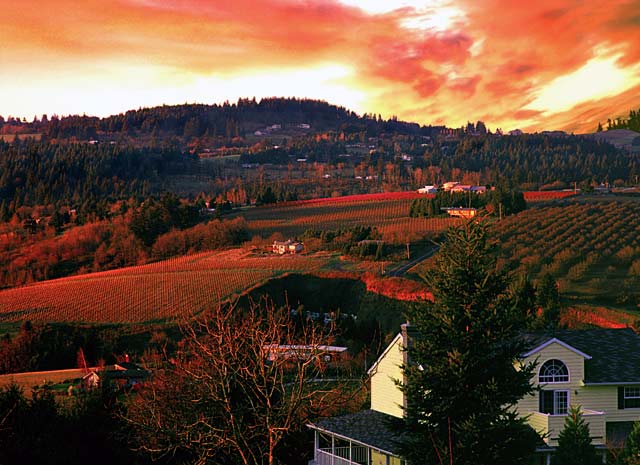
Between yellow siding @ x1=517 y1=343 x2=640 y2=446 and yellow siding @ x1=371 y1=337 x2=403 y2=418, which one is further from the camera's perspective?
yellow siding @ x1=371 y1=337 x2=403 y2=418

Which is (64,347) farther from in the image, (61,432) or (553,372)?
(553,372)

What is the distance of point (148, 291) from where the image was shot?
65000 mm

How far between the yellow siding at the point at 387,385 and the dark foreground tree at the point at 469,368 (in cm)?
630

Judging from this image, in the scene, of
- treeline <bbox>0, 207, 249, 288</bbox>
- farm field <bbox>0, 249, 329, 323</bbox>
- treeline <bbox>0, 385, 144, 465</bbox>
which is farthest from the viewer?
treeline <bbox>0, 207, 249, 288</bbox>

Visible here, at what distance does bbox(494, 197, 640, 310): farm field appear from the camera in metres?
47.8

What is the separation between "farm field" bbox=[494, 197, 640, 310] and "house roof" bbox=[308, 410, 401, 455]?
25.0 metres

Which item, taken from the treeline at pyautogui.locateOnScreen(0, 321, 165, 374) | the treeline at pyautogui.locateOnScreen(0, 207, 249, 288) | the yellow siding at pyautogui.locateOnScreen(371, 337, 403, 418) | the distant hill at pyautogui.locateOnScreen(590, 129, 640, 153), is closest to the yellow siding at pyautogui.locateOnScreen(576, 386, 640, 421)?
the yellow siding at pyautogui.locateOnScreen(371, 337, 403, 418)

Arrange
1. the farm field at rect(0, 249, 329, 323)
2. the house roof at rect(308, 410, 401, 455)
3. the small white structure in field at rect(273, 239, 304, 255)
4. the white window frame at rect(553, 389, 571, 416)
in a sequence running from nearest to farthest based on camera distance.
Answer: the house roof at rect(308, 410, 401, 455), the white window frame at rect(553, 389, 571, 416), the farm field at rect(0, 249, 329, 323), the small white structure in field at rect(273, 239, 304, 255)

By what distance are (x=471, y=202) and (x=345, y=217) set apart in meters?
20.1

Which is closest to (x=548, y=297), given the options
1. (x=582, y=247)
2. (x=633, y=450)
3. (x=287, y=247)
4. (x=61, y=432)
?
(x=582, y=247)

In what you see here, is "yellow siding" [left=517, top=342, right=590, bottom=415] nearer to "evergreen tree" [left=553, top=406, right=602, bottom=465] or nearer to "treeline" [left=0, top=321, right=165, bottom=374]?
"evergreen tree" [left=553, top=406, right=602, bottom=465]

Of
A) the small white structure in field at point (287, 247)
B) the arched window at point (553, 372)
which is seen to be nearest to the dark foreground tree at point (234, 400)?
the arched window at point (553, 372)

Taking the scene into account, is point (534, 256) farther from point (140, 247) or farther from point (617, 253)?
point (140, 247)

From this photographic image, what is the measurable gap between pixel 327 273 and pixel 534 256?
1573 cm
